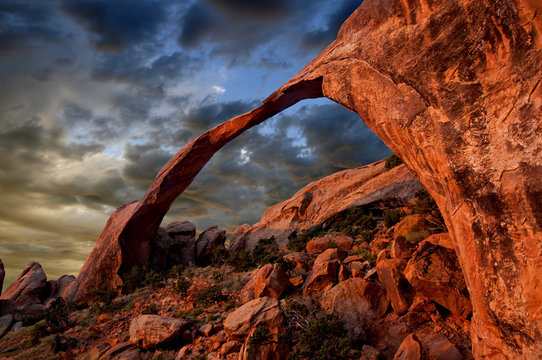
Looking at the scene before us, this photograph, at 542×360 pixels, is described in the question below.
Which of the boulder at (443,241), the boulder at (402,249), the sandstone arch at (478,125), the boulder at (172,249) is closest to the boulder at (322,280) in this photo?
the boulder at (402,249)

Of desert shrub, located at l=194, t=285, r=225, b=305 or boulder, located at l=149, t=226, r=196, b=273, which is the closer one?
desert shrub, located at l=194, t=285, r=225, b=305

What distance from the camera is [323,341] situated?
5.46 meters

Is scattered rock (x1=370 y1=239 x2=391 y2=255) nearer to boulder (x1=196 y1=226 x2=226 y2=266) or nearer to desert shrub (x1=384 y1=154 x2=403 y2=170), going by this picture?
desert shrub (x1=384 y1=154 x2=403 y2=170)

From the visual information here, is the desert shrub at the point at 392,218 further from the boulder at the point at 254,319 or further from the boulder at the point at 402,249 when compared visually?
the boulder at the point at 254,319

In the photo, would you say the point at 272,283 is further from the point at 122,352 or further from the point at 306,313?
the point at 122,352

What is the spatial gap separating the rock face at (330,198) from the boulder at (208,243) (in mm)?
1725

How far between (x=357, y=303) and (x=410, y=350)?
1755 millimetres

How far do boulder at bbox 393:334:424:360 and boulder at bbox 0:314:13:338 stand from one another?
19.3 m

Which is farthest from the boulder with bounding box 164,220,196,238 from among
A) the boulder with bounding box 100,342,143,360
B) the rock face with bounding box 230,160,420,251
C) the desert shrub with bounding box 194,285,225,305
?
the boulder with bounding box 100,342,143,360

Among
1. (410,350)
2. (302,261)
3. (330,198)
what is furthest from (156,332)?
(330,198)

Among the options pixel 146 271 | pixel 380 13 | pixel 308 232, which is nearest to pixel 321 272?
pixel 380 13

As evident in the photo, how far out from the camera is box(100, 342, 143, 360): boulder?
675 cm

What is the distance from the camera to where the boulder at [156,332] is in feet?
22.5

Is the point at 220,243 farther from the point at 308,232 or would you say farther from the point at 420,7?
the point at 420,7
